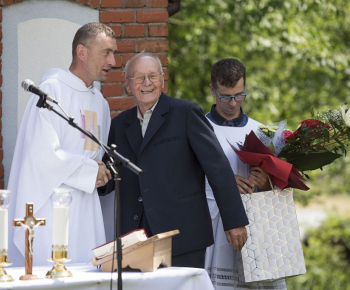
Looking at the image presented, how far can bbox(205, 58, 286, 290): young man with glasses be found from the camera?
584 centimetres

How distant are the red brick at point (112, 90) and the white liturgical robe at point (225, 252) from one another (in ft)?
2.99

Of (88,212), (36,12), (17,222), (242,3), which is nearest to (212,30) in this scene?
(242,3)

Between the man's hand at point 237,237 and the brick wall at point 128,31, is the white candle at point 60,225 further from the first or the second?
the brick wall at point 128,31

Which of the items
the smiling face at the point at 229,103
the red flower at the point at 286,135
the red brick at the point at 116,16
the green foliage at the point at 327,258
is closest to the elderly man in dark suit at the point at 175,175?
the smiling face at the point at 229,103

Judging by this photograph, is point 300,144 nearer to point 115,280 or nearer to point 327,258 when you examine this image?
point 115,280

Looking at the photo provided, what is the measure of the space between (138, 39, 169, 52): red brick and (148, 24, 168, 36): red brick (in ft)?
0.16

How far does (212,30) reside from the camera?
42.3 ft

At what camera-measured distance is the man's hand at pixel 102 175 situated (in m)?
5.50

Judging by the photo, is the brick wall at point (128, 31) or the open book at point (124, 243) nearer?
the open book at point (124, 243)

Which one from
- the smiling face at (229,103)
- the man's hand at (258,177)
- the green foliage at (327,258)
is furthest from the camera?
the green foliage at (327,258)

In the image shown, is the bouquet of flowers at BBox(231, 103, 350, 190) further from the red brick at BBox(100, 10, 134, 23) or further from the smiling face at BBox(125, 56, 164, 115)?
the red brick at BBox(100, 10, 134, 23)

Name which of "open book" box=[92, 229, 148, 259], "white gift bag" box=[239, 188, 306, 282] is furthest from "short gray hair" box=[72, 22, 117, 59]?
"open book" box=[92, 229, 148, 259]

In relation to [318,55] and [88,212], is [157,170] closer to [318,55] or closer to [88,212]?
[88,212]

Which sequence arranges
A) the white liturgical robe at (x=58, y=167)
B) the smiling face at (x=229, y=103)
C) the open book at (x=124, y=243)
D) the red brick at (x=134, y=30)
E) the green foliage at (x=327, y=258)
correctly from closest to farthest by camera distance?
1. the open book at (x=124, y=243)
2. the white liturgical robe at (x=58, y=167)
3. the smiling face at (x=229, y=103)
4. the red brick at (x=134, y=30)
5. the green foliage at (x=327, y=258)
